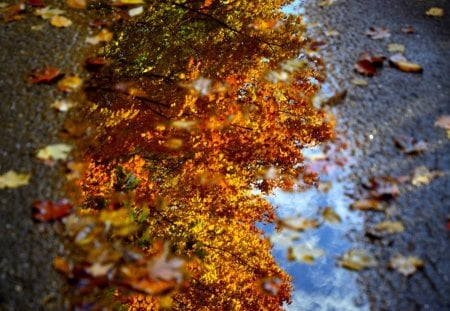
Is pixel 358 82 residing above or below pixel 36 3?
below

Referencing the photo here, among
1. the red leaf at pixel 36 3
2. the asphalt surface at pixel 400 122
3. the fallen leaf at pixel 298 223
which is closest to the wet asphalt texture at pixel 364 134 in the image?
the asphalt surface at pixel 400 122

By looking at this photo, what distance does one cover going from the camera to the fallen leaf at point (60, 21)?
12.4 ft

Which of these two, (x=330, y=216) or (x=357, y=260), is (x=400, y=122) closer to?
(x=330, y=216)

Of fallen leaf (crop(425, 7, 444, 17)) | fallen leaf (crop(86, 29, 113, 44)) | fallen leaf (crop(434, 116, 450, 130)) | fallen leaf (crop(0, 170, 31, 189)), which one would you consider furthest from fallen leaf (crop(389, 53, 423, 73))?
fallen leaf (crop(0, 170, 31, 189))

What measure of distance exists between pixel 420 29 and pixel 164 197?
17.8 ft

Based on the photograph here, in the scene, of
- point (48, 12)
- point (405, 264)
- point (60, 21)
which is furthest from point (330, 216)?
point (48, 12)

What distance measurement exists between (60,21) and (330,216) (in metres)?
2.93

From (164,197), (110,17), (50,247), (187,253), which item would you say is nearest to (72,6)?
(110,17)

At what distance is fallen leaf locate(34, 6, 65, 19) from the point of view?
384 cm

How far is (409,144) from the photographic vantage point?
9.87 feet

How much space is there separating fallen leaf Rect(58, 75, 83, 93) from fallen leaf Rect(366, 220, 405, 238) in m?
2.38

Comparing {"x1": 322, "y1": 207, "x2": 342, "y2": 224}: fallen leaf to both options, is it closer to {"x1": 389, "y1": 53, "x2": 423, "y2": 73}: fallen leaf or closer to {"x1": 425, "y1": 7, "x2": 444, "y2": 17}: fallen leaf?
{"x1": 389, "y1": 53, "x2": 423, "y2": 73}: fallen leaf

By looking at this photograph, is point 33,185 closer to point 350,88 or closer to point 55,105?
point 55,105

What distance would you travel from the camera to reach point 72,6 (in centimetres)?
406
